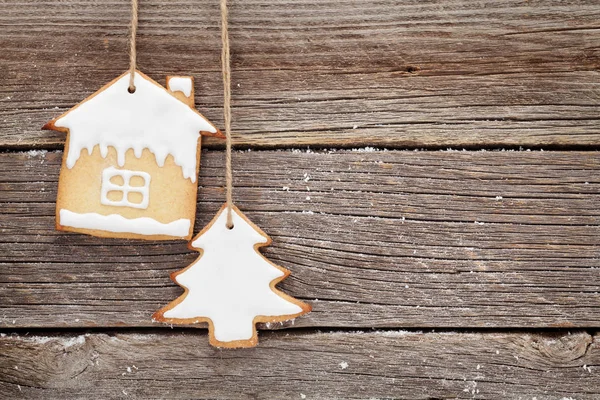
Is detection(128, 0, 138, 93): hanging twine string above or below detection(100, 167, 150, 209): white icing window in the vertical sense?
above

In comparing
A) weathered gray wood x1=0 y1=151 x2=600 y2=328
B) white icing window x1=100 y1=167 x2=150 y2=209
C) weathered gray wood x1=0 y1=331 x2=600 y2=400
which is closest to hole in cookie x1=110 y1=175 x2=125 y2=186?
white icing window x1=100 y1=167 x2=150 y2=209

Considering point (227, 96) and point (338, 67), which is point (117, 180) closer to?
point (227, 96)

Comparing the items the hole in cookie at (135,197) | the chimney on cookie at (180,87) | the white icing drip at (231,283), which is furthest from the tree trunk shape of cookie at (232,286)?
the chimney on cookie at (180,87)

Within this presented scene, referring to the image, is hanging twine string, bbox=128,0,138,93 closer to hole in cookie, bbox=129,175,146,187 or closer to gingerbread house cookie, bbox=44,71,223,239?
gingerbread house cookie, bbox=44,71,223,239

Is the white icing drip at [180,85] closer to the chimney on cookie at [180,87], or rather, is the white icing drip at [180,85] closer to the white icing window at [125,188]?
the chimney on cookie at [180,87]

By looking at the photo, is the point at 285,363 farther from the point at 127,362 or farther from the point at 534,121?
the point at 534,121

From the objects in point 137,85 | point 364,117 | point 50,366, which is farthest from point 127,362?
point 364,117
